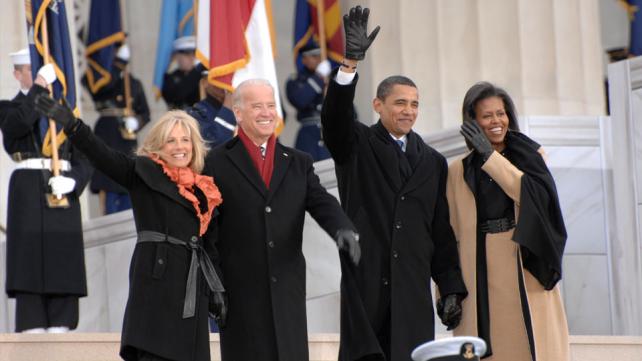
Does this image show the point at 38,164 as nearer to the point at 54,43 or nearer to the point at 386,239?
the point at 54,43

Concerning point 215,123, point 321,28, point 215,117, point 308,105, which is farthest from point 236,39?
point 321,28

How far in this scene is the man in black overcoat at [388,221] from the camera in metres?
9.01

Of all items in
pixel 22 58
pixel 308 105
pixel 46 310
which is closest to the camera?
pixel 46 310

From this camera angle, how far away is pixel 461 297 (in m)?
9.28

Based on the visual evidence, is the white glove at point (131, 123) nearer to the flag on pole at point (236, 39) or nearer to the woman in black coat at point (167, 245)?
the flag on pole at point (236, 39)

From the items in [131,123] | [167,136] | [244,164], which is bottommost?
[244,164]

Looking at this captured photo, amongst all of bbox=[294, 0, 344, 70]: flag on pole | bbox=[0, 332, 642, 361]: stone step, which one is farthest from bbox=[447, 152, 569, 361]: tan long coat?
bbox=[294, 0, 344, 70]: flag on pole

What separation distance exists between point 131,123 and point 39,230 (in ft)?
15.8

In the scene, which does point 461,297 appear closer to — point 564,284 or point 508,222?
point 508,222

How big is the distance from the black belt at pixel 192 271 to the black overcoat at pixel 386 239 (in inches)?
27.7

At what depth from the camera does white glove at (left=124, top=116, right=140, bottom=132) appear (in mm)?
17484

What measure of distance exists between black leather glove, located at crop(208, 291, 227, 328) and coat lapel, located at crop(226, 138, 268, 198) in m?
0.55

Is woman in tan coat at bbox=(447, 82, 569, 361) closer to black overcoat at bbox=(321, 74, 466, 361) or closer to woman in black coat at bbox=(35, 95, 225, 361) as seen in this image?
black overcoat at bbox=(321, 74, 466, 361)

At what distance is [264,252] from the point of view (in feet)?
29.2
